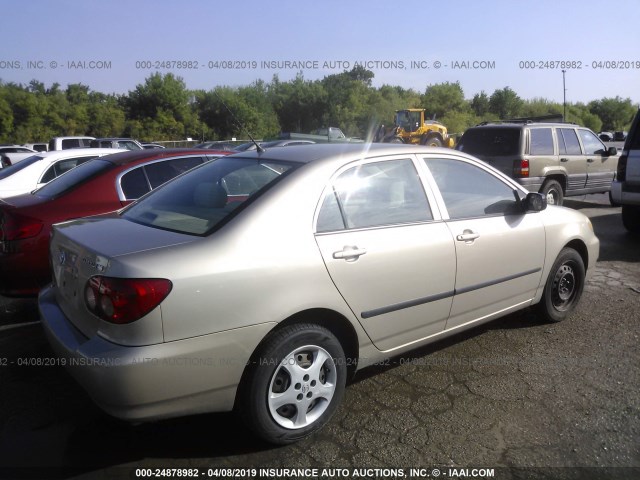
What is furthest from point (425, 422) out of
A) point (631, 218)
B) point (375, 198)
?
point (631, 218)

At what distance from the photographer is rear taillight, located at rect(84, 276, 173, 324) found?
90.5 inches

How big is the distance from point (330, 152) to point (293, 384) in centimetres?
142

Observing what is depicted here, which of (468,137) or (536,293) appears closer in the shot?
(536,293)

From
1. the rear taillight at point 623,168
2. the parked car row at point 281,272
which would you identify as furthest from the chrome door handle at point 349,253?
the rear taillight at point 623,168

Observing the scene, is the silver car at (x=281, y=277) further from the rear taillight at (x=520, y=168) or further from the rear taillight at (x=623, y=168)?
the rear taillight at (x=520, y=168)

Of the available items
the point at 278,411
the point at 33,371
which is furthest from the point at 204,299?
the point at 33,371

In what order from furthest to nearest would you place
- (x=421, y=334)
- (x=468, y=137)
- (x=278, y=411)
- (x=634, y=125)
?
(x=468, y=137)
(x=634, y=125)
(x=421, y=334)
(x=278, y=411)

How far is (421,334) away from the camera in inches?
132

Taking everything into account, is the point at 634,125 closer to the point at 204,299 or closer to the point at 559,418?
the point at 559,418

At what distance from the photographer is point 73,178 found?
4.91 meters

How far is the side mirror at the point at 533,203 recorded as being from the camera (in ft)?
12.7

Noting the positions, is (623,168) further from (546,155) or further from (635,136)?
(546,155)

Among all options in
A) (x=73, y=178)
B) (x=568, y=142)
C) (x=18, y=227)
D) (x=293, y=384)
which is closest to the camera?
(x=293, y=384)

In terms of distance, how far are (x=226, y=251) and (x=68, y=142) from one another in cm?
1886
